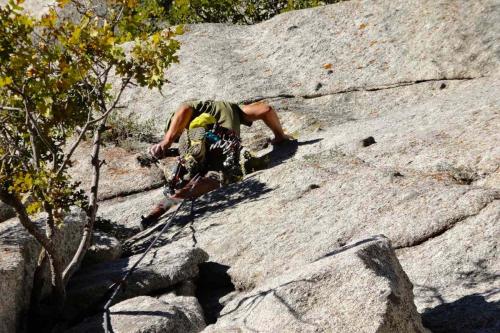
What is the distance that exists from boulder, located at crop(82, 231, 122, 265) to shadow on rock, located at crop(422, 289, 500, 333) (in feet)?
13.5

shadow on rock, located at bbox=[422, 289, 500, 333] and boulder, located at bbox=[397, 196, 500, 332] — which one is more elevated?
boulder, located at bbox=[397, 196, 500, 332]

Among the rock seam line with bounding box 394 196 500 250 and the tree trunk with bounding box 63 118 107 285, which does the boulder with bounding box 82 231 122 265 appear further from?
the rock seam line with bounding box 394 196 500 250

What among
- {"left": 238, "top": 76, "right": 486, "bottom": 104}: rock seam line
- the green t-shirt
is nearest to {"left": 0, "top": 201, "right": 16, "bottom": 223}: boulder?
the green t-shirt

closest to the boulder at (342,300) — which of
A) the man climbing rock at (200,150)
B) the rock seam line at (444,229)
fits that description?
the rock seam line at (444,229)

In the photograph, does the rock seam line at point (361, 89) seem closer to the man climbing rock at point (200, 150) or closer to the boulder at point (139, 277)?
the man climbing rock at point (200, 150)

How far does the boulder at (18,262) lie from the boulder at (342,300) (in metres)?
1.97

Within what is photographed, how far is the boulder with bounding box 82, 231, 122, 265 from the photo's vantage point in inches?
338

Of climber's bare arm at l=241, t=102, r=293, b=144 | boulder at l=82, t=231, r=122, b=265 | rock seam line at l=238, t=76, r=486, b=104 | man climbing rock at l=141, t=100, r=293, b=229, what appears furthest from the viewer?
rock seam line at l=238, t=76, r=486, b=104

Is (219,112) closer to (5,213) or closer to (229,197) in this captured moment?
(229,197)

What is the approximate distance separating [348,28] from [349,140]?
205 inches

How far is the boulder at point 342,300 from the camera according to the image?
4.86 m

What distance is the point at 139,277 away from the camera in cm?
736

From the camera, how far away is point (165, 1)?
66.8 feet

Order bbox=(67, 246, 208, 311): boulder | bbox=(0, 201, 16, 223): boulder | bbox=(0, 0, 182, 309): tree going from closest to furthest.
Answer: bbox=(0, 0, 182, 309): tree, bbox=(67, 246, 208, 311): boulder, bbox=(0, 201, 16, 223): boulder
